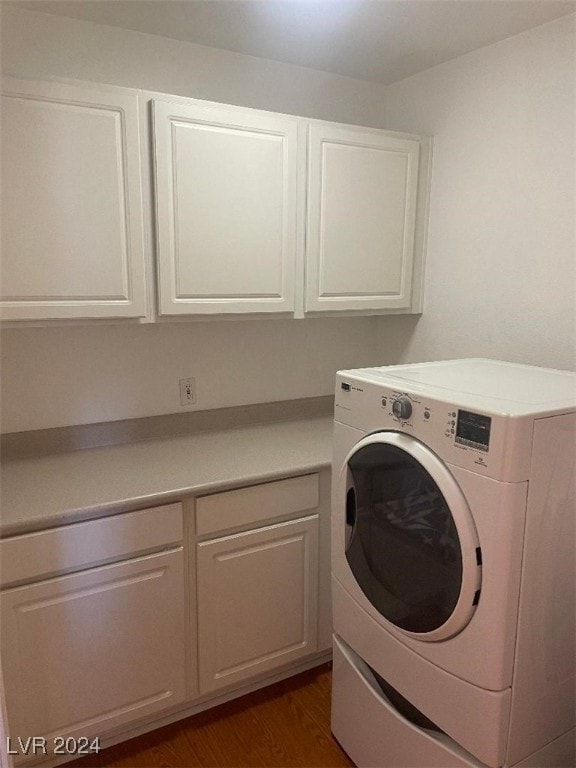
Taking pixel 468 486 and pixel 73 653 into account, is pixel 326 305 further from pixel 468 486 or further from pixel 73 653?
pixel 73 653

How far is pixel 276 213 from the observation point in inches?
77.3

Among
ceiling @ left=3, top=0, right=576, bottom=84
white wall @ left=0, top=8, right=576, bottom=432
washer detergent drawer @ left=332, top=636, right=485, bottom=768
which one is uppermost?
ceiling @ left=3, top=0, right=576, bottom=84

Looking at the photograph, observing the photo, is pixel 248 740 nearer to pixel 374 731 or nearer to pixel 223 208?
pixel 374 731

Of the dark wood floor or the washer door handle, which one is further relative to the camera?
the dark wood floor

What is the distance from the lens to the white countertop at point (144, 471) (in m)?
1.57

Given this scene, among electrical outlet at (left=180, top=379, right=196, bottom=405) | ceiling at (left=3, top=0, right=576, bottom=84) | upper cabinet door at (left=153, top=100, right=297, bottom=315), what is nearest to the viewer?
ceiling at (left=3, top=0, right=576, bottom=84)

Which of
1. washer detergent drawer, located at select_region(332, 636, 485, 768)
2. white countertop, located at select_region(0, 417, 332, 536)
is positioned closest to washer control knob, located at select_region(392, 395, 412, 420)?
white countertop, located at select_region(0, 417, 332, 536)

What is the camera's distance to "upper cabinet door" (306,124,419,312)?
6.68 feet

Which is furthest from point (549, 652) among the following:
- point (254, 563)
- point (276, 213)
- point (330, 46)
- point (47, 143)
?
point (330, 46)

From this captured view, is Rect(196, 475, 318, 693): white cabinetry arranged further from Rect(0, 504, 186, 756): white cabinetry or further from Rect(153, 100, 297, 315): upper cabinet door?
Rect(153, 100, 297, 315): upper cabinet door

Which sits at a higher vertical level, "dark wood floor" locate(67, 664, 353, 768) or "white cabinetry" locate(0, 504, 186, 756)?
"white cabinetry" locate(0, 504, 186, 756)

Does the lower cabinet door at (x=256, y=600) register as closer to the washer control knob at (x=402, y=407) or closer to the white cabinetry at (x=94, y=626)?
the white cabinetry at (x=94, y=626)

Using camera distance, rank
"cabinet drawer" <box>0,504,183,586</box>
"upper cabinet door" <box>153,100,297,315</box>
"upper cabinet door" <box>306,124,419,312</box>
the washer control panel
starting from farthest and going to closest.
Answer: "upper cabinet door" <box>306,124,419,312</box> → "upper cabinet door" <box>153,100,297,315</box> → "cabinet drawer" <box>0,504,183,586</box> → the washer control panel

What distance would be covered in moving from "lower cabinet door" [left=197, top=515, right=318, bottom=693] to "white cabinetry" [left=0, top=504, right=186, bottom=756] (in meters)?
0.10
